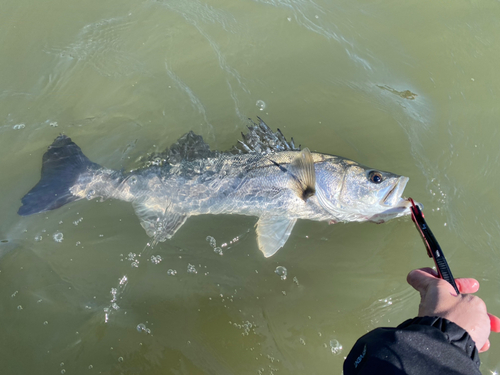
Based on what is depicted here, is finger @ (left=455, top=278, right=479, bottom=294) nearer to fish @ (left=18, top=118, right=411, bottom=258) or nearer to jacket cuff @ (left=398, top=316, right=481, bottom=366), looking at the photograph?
jacket cuff @ (left=398, top=316, right=481, bottom=366)

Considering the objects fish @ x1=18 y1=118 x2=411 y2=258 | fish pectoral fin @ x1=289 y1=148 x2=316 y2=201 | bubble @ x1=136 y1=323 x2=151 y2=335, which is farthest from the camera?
fish @ x1=18 y1=118 x2=411 y2=258

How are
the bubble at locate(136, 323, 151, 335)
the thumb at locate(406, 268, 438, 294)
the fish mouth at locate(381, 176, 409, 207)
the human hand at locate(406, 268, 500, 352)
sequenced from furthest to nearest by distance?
the bubble at locate(136, 323, 151, 335), the fish mouth at locate(381, 176, 409, 207), the thumb at locate(406, 268, 438, 294), the human hand at locate(406, 268, 500, 352)

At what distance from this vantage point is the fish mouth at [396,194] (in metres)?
3.26

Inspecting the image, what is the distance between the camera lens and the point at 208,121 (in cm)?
471

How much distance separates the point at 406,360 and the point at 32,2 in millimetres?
7461

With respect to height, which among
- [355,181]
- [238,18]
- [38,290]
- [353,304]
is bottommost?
A: [38,290]

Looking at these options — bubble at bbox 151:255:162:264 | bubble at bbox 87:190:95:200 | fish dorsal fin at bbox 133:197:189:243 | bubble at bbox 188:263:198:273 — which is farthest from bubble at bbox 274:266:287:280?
bubble at bbox 87:190:95:200

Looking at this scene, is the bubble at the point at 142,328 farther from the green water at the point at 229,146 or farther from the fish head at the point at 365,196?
the fish head at the point at 365,196

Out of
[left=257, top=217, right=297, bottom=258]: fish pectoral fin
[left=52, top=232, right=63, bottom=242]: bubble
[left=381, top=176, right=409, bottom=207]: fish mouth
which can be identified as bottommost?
[left=52, top=232, right=63, bottom=242]: bubble

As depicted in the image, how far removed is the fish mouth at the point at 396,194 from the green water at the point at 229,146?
70cm

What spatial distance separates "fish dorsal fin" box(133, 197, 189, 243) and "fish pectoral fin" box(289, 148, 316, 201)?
1.47 metres

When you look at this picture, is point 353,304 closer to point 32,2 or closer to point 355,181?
point 355,181

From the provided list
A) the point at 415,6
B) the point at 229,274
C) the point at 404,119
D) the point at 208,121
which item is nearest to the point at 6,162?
the point at 208,121

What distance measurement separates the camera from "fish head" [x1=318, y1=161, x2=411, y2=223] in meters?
3.32
